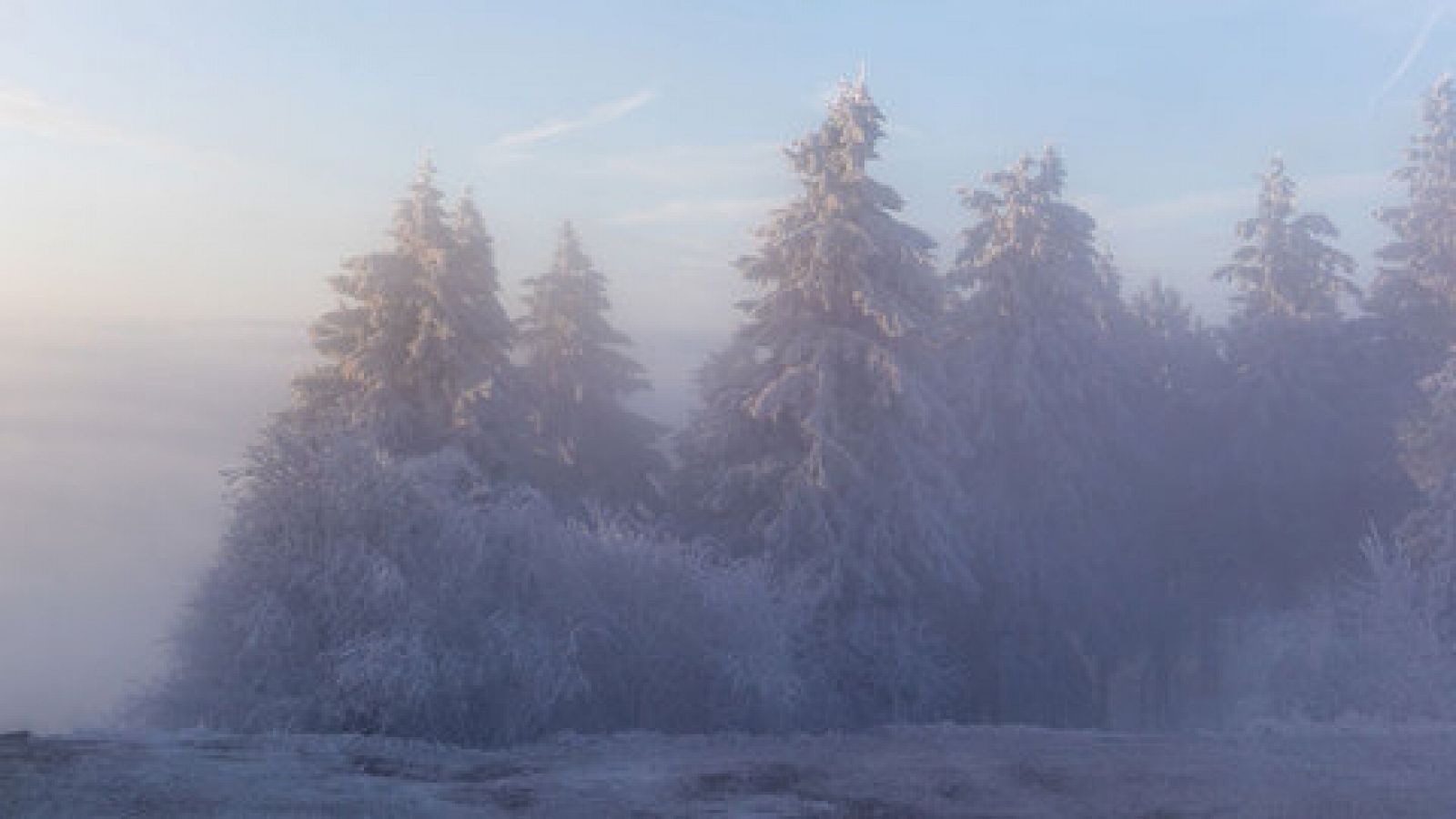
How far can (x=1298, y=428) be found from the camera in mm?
38500

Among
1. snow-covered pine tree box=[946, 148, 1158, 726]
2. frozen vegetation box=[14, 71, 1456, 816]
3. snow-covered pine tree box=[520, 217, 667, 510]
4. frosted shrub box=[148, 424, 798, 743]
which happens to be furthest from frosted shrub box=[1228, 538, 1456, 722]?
snow-covered pine tree box=[520, 217, 667, 510]

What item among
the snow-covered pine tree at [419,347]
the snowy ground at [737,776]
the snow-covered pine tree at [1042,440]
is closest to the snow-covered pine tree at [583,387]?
the snow-covered pine tree at [419,347]

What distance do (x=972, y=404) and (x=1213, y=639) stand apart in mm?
9673

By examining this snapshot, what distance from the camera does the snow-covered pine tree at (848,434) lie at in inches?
1174

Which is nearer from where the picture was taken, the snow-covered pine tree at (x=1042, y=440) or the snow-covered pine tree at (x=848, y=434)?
the snow-covered pine tree at (x=848, y=434)

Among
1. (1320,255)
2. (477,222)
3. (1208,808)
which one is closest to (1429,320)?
(1320,255)

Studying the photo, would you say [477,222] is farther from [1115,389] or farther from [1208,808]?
[1208,808]

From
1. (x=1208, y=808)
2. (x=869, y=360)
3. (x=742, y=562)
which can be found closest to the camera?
(x=1208, y=808)

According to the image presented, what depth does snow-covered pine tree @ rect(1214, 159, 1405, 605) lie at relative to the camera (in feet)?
125

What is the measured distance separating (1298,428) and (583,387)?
1824 centimetres

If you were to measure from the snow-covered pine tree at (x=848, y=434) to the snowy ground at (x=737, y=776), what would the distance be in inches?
606

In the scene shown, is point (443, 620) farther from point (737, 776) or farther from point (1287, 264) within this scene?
point (1287, 264)

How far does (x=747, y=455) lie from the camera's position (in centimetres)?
3177

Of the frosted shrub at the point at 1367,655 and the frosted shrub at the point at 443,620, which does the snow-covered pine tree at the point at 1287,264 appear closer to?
the frosted shrub at the point at 1367,655
